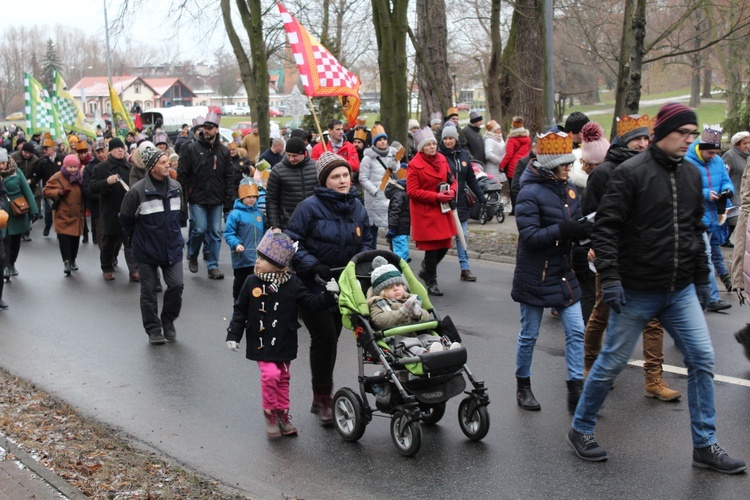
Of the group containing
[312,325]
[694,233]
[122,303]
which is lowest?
[122,303]

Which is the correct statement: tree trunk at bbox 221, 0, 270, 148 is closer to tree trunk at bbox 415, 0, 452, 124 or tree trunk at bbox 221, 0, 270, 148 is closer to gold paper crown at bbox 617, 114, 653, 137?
tree trunk at bbox 415, 0, 452, 124

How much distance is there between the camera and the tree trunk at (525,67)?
64.2ft

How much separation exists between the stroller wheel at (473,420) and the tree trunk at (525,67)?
13748 mm

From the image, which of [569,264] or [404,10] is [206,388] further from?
[404,10]

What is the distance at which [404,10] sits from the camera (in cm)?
1753

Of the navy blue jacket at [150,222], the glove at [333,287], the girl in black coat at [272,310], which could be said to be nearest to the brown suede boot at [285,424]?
the girl in black coat at [272,310]

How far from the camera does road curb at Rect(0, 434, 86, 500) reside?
524cm

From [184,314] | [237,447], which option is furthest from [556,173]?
[184,314]

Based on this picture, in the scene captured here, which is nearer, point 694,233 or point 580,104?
point 694,233

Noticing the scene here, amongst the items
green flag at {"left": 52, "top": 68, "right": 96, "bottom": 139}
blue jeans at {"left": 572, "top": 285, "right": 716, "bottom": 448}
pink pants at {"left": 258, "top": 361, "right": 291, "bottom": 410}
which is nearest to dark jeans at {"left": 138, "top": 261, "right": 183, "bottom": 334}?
pink pants at {"left": 258, "top": 361, "right": 291, "bottom": 410}

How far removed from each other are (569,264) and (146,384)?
3683 mm

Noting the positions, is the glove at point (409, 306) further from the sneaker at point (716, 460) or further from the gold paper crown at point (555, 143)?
the sneaker at point (716, 460)

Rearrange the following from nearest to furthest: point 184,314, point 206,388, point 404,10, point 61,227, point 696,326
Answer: point 696,326, point 206,388, point 184,314, point 61,227, point 404,10

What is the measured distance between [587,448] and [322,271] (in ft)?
6.85
